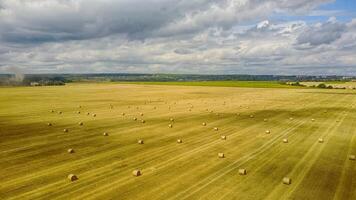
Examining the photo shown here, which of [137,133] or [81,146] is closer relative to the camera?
[81,146]

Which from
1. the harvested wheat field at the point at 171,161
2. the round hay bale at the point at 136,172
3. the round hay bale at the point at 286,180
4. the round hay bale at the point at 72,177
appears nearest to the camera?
the harvested wheat field at the point at 171,161

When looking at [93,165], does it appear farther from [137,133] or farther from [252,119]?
[252,119]

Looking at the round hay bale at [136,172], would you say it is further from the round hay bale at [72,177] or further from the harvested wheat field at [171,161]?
the round hay bale at [72,177]

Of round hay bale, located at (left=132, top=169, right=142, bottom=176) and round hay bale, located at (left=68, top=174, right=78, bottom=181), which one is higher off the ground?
round hay bale, located at (left=68, top=174, right=78, bottom=181)

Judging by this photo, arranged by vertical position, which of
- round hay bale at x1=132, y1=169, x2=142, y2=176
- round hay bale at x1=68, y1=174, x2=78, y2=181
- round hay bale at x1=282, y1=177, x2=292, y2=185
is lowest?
round hay bale at x1=282, y1=177, x2=292, y2=185

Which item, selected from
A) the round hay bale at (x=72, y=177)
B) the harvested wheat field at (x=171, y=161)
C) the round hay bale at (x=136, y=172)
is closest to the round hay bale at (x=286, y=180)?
the harvested wheat field at (x=171, y=161)

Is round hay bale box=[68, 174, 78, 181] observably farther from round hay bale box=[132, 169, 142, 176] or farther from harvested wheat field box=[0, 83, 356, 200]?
round hay bale box=[132, 169, 142, 176]

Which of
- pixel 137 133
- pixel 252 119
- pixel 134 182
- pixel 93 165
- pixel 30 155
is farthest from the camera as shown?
pixel 252 119

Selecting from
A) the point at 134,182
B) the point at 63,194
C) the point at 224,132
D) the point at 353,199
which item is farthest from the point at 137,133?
the point at 353,199

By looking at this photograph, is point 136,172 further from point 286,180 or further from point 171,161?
point 286,180

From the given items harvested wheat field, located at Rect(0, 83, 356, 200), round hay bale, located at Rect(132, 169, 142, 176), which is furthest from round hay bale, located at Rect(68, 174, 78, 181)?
round hay bale, located at Rect(132, 169, 142, 176)

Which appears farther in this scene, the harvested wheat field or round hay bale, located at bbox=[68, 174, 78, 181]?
round hay bale, located at bbox=[68, 174, 78, 181]
